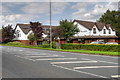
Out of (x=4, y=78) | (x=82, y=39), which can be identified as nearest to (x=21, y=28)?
(x=82, y=39)

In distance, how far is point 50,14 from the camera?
32.5 metres

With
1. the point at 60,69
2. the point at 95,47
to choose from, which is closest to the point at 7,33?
the point at 95,47

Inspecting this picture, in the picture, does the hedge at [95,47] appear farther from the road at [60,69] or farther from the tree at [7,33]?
the tree at [7,33]

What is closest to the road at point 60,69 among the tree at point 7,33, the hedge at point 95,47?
the hedge at point 95,47

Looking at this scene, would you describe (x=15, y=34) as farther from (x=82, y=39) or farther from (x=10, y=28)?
(x=82, y=39)

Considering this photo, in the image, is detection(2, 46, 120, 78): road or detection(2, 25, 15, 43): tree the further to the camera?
detection(2, 25, 15, 43): tree

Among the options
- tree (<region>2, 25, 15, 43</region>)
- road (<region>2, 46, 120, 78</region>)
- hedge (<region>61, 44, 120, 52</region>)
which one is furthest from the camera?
tree (<region>2, 25, 15, 43</region>)

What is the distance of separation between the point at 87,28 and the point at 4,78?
36.9 metres

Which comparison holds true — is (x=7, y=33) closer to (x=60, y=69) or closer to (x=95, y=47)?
(x=95, y=47)

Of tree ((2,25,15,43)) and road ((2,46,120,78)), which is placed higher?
tree ((2,25,15,43))

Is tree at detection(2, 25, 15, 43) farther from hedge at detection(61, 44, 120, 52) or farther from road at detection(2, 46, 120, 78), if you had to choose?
Answer: road at detection(2, 46, 120, 78)

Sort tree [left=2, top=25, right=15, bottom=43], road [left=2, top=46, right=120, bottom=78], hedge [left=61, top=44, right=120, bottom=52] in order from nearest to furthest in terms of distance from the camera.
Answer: road [left=2, top=46, right=120, bottom=78] → hedge [left=61, top=44, right=120, bottom=52] → tree [left=2, top=25, right=15, bottom=43]

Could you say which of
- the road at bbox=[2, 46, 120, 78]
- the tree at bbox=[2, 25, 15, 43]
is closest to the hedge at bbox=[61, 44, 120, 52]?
the road at bbox=[2, 46, 120, 78]

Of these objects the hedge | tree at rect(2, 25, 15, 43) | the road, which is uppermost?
tree at rect(2, 25, 15, 43)
